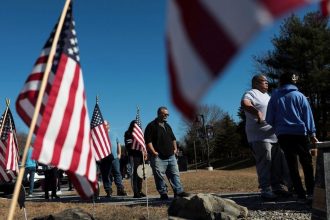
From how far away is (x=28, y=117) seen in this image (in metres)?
4.30

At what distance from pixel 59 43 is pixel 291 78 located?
449cm

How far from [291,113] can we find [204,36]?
19.3 ft

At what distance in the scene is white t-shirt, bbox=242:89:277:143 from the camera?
8.15m

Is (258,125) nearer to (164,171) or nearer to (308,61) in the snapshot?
(164,171)

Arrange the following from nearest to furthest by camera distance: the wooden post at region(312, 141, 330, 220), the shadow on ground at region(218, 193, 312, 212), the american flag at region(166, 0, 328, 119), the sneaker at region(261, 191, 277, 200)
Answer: the american flag at region(166, 0, 328, 119) → the wooden post at region(312, 141, 330, 220) → the shadow on ground at region(218, 193, 312, 212) → the sneaker at region(261, 191, 277, 200)

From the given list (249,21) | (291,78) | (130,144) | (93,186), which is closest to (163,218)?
(291,78)

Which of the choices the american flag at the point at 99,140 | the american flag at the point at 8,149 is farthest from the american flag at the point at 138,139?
the american flag at the point at 8,149

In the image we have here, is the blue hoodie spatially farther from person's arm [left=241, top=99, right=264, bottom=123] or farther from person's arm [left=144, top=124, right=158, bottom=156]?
person's arm [left=144, top=124, right=158, bottom=156]

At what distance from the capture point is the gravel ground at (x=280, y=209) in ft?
22.5

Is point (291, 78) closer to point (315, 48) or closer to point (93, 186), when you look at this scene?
point (93, 186)

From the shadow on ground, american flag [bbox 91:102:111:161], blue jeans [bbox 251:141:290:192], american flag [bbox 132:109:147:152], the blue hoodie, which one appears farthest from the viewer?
american flag [bbox 132:109:147:152]

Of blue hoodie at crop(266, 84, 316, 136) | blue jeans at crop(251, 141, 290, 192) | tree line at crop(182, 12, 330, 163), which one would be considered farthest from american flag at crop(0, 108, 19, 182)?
tree line at crop(182, 12, 330, 163)

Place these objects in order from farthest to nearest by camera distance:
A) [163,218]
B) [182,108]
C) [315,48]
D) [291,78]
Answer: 1. [315,48]
2. [291,78]
3. [163,218]
4. [182,108]

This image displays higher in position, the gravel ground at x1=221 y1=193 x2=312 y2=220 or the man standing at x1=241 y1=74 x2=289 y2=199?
the man standing at x1=241 y1=74 x2=289 y2=199
